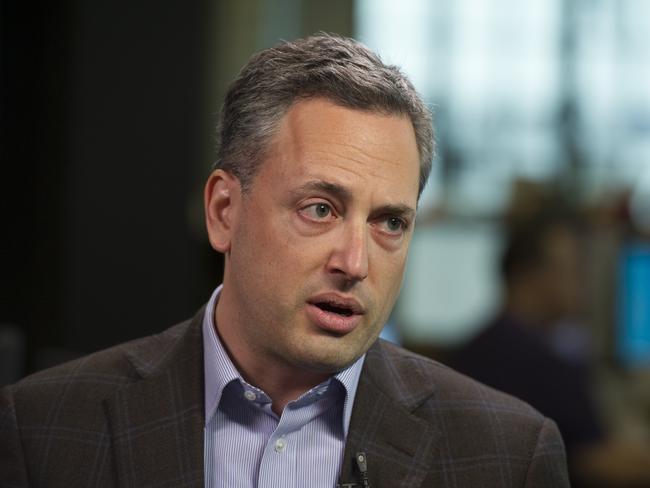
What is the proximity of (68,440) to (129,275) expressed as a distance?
3.76m

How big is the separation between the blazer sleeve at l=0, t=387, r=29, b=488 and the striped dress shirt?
0.89ft

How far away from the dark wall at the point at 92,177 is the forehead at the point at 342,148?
3770 millimetres

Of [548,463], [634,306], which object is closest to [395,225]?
[548,463]

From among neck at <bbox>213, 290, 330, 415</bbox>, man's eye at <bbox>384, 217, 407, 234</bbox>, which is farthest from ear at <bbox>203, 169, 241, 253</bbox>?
man's eye at <bbox>384, 217, 407, 234</bbox>

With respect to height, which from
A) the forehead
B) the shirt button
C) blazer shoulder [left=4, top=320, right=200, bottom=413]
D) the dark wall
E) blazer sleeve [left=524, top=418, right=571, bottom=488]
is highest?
the forehead

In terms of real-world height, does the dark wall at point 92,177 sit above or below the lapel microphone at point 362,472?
below

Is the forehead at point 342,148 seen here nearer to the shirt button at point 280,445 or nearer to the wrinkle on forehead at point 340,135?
the wrinkle on forehead at point 340,135

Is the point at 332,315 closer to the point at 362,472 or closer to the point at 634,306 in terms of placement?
the point at 362,472

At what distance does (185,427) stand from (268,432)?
125 millimetres

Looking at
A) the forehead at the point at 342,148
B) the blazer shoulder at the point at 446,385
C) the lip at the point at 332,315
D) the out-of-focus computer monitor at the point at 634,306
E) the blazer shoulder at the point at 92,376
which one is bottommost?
the out-of-focus computer monitor at the point at 634,306

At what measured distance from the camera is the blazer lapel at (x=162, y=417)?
5.57 feet

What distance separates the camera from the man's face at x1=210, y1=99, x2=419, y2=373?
1.66 meters

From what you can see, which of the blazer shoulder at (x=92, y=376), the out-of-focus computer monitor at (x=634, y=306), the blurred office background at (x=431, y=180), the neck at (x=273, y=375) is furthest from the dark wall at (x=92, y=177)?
the neck at (x=273, y=375)

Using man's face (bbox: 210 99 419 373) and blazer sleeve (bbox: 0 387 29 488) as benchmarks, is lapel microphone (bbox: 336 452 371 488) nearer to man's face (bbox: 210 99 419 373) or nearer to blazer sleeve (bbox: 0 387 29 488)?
man's face (bbox: 210 99 419 373)
